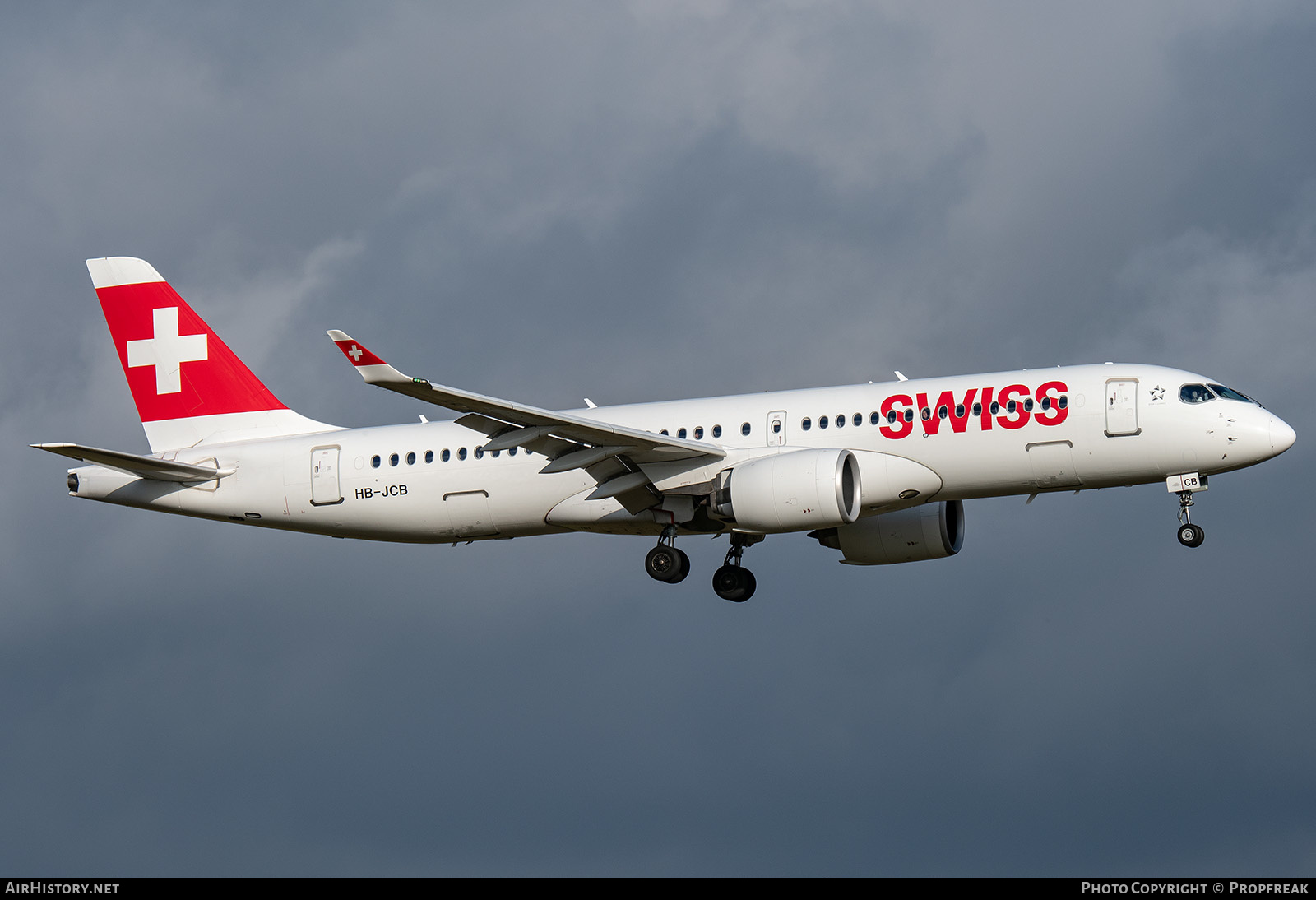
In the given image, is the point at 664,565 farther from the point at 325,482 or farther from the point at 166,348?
the point at 166,348

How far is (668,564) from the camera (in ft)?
136

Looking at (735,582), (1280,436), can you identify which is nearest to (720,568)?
(735,582)

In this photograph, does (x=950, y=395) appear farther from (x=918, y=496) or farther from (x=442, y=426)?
(x=442, y=426)

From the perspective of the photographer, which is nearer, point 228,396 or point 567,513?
point 567,513

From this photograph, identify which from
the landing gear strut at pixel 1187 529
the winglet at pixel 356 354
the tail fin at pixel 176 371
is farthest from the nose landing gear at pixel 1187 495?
the tail fin at pixel 176 371

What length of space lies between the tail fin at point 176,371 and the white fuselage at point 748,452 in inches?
36.5

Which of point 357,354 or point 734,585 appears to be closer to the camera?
point 357,354

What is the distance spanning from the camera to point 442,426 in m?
44.8

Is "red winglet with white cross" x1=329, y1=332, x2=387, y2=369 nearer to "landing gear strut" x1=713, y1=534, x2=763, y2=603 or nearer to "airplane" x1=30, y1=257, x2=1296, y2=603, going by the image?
"airplane" x1=30, y1=257, x2=1296, y2=603

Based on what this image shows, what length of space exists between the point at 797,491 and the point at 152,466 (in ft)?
57.7

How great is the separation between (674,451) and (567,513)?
3.95m

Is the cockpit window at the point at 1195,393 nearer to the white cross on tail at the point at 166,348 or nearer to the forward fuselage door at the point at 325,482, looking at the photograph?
the forward fuselage door at the point at 325,482

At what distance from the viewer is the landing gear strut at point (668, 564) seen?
41469 millimetres
